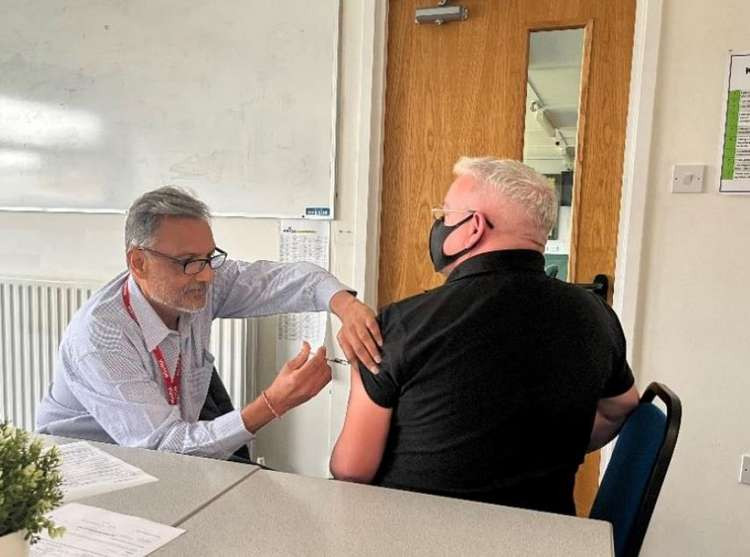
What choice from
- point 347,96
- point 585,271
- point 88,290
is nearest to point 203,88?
point 347,96

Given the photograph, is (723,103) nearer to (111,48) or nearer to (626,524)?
(626,524)

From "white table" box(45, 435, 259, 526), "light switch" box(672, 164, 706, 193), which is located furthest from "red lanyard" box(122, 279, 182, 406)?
"light switch" box(672, 164, 706, 193)

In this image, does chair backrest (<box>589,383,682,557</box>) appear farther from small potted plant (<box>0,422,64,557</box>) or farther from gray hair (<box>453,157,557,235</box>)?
small potted plant (<box>0,422,64,557</box>)

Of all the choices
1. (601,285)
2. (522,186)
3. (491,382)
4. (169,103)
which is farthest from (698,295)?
(169,103)

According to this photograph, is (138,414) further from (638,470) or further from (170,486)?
(638,470)

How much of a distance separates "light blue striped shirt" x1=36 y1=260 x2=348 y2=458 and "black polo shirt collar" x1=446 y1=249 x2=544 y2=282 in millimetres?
593

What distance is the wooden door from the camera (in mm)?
2215

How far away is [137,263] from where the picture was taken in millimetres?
1518

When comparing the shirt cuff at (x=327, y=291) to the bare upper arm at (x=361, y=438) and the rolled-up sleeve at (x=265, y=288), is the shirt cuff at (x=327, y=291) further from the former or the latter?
the bare upper arm at (x=361, y=438)

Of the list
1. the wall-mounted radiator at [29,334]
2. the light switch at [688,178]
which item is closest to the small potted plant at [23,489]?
the light switch at [688,178]

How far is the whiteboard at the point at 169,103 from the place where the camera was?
2518mm

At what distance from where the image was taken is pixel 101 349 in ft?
4.50

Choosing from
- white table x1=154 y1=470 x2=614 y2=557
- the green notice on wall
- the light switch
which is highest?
the green notice on wall

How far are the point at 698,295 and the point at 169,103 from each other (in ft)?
7.61
